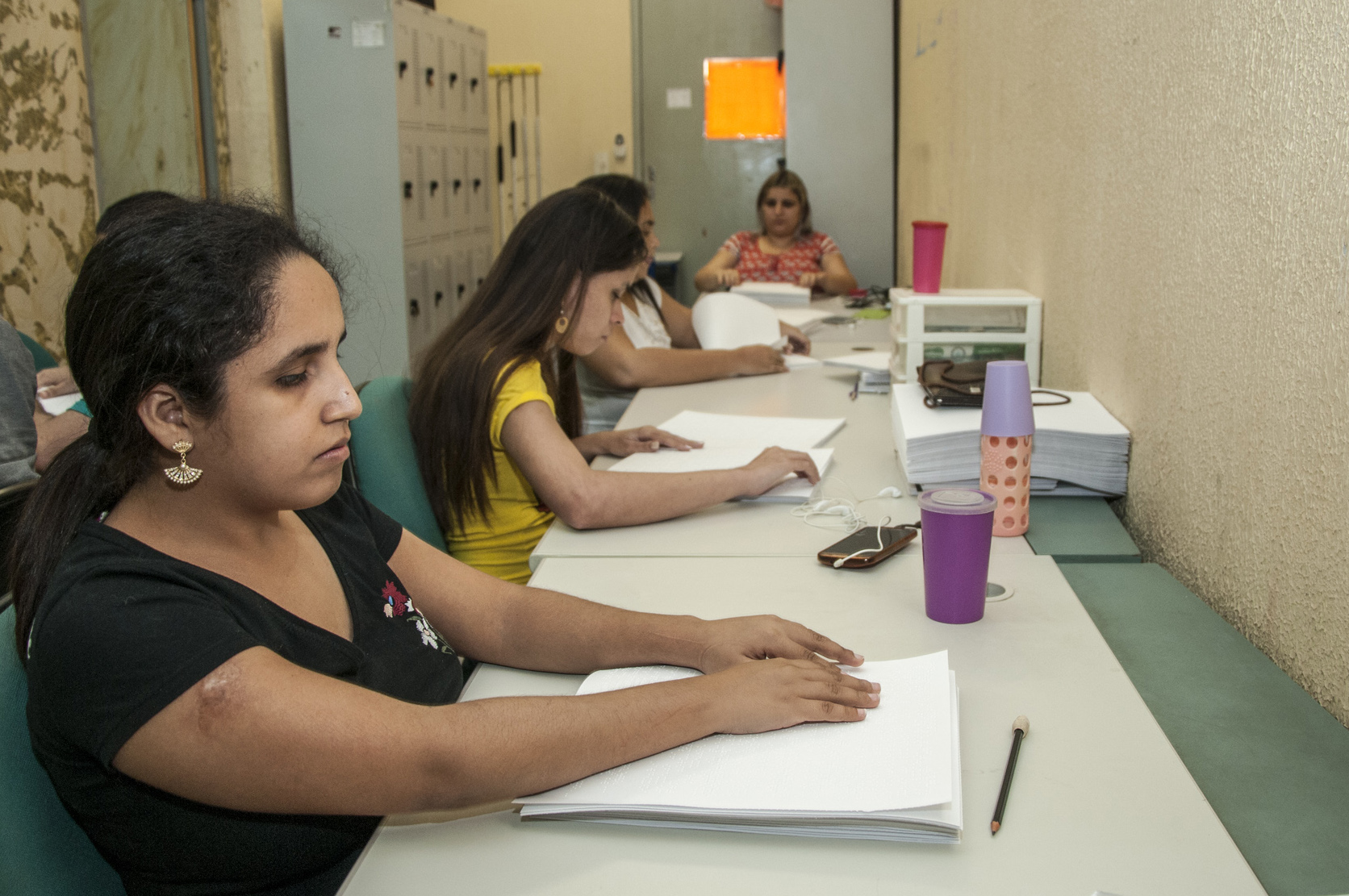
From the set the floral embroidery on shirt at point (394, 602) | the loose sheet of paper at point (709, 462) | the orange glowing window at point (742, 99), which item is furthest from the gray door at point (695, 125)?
the floral embroidery on shirt at point (394, 602)

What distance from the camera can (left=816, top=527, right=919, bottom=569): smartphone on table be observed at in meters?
1.27

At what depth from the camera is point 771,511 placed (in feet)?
5.09

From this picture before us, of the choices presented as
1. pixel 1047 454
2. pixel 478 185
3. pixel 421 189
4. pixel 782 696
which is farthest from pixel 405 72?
pixel 782 696

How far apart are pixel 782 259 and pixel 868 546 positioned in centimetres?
327

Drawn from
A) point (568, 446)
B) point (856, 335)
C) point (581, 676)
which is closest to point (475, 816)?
point (581, 676)

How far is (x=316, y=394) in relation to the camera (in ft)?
Result: 2.74

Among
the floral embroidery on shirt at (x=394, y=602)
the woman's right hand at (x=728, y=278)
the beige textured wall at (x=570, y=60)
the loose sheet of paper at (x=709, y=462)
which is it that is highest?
the beige textured wall at (x=570, y=60)

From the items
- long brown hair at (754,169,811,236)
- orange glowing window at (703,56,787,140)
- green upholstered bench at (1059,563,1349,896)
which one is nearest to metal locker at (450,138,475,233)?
orange glowing window at (703,56,787,140)

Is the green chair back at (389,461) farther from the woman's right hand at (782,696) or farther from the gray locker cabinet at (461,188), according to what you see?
the gray locker cabinet at (461,188)

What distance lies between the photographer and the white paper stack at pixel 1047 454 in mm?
1509

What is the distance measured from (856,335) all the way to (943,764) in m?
2.51

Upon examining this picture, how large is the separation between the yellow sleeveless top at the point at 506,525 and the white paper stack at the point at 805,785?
2.87 feet

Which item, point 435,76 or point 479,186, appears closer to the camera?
point 435,76

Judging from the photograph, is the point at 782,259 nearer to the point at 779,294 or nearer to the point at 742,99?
the point at 779,294
